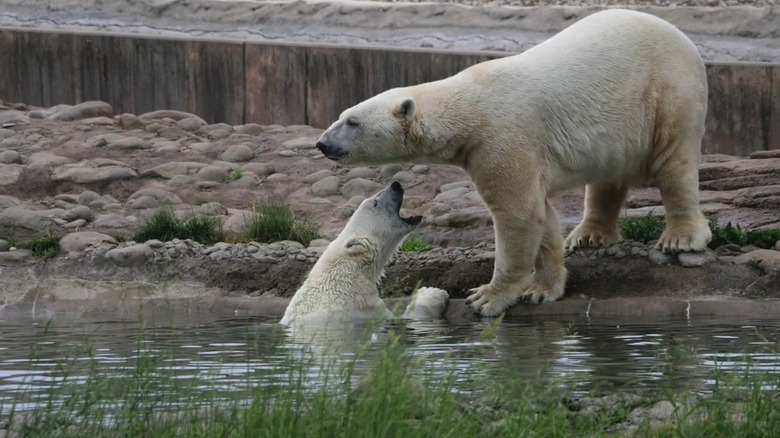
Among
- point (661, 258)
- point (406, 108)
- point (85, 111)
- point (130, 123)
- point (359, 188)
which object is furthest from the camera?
point (85, 111)

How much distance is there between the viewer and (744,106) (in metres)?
12.9

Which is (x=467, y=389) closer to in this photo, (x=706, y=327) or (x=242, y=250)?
(x=706, y=327)

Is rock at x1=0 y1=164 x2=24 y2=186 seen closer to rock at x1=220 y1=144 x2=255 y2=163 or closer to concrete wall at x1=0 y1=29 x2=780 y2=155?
rock at x1=220 y1=144 x2=255 y2=163

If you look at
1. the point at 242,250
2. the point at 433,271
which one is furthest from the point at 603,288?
the point at 242,250

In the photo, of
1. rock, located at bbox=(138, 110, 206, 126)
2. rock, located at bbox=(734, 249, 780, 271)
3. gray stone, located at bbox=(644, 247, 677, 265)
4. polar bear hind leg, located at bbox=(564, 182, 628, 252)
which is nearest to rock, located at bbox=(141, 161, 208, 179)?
rock, located at bbox=(138, 110, 206, 126)

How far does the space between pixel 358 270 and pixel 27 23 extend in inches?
522

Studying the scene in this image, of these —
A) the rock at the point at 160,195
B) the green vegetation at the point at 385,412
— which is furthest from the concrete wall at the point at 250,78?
the green vegetation at the point at 385,412

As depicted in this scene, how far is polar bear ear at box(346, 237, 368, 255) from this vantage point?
8320 mm

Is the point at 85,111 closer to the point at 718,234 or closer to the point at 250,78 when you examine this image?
the point at 250,78

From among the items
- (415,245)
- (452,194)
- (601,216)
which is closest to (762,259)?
(601,216)

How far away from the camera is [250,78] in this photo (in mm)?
15328

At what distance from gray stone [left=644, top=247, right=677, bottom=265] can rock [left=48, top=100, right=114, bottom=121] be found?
26.8 ft

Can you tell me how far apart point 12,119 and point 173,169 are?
8.98 ft

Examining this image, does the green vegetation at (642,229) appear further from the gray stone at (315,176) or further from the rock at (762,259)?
the gray stone at (315,176)
